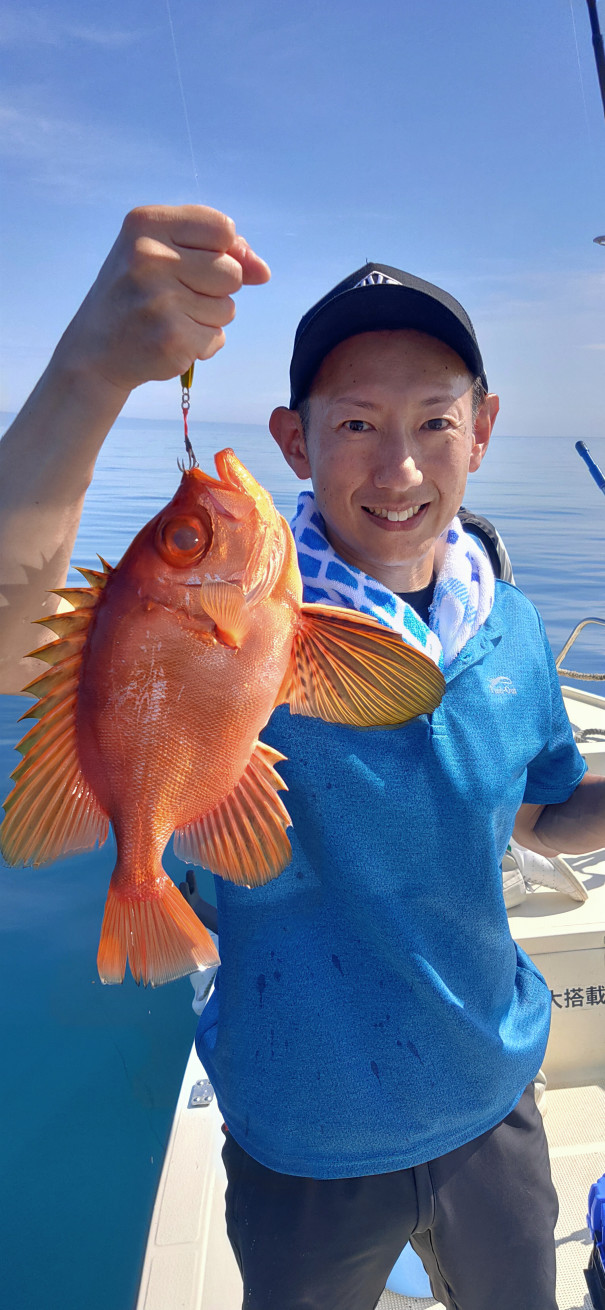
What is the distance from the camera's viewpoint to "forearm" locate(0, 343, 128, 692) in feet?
3.07

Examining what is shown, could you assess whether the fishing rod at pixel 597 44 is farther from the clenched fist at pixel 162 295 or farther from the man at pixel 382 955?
the clenched fist at pixel 162 295

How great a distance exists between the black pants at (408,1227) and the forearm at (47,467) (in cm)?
121

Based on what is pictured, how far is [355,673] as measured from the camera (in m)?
0.93

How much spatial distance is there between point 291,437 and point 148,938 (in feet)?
3.70

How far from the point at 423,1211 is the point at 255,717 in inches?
45.7

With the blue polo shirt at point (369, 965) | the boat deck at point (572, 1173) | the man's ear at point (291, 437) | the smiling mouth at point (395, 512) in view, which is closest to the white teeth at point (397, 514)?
the smiling mouth at point (395, 512)

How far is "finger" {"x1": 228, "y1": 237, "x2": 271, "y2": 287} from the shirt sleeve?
3.81 feet

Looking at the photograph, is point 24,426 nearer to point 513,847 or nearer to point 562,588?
point 513,847

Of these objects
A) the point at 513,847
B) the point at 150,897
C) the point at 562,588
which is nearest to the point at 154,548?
the point at 150,897

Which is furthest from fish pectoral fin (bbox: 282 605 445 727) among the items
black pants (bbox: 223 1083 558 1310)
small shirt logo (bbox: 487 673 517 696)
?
black pants (bbox: 223 1083 558 1310)

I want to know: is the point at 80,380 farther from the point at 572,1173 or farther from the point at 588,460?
the point at 588,460

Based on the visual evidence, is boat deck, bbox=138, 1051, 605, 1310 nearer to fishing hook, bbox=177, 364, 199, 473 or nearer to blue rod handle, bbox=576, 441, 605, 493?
fishing hook, bbox=177, 364, 199, 473

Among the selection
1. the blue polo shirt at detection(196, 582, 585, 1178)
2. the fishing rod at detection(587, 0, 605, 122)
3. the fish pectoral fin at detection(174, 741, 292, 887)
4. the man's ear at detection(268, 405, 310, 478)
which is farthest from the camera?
the fishing rod at detection(587, 0, 605, 122)

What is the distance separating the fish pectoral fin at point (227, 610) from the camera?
792 millimetres
